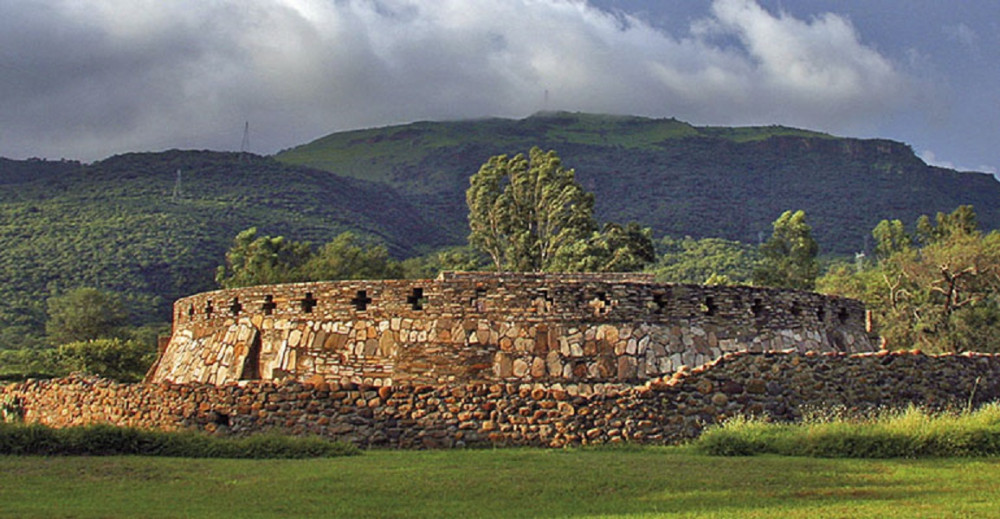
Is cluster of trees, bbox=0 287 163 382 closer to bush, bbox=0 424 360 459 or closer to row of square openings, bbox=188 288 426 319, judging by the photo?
row of square openings, bbox=188 288 426 319

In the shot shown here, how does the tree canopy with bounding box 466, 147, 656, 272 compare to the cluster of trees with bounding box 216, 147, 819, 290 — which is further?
the cluster of trees with bounding box 216, 147, 819, 290

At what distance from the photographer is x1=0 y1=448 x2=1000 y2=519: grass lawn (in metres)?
10.2

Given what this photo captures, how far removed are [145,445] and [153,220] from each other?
7563 cm

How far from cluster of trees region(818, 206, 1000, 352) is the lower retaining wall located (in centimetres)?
3210

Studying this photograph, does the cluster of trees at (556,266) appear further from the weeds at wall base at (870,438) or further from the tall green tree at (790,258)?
the weeds at wall base at (870,438)

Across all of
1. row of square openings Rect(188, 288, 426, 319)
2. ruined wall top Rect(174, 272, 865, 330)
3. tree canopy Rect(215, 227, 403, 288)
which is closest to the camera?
ruined wall top Rect(174, 272, 865, 330)

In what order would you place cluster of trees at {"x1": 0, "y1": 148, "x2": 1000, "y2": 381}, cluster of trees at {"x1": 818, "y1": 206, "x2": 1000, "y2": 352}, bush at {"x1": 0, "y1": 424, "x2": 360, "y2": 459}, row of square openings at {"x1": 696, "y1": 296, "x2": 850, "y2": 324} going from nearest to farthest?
bush at {"x1": 0, "y1": 424, "x2": 360, "y2": 459} < row of square openings at {"x1": 696, "y1": 296, "x2": 850, "y2": 324} < cluster of trees at {"x1": 0, "y1": 148, "x2": 1000, "y2": 381} < cluster of trees at {"x1": 818, "y1": 206, "x2": 1000, "y2": 352}

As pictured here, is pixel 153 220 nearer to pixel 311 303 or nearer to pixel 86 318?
pixel 86 318

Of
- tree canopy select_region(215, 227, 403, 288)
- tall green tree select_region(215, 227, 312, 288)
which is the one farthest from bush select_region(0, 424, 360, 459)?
tall green tree select_region(215, 227, 312, 288)

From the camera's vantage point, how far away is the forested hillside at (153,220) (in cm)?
7212

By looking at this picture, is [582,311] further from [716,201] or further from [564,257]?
[716,201]

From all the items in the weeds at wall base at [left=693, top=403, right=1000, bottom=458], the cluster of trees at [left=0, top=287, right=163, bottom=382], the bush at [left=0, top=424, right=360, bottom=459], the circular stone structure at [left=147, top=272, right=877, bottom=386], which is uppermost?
the circular stone structure at [left=147, top=272, right=877, bottom=386]

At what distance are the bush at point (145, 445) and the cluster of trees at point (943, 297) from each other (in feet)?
124

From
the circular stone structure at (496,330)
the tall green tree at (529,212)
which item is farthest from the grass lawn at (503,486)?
the tall green tree at (529,212)
